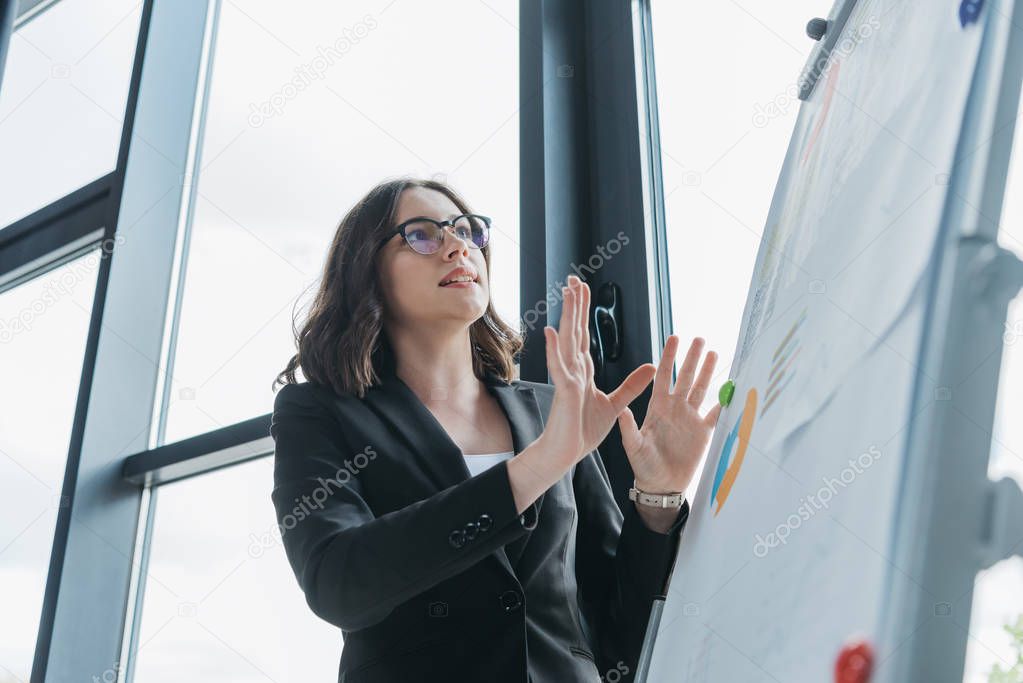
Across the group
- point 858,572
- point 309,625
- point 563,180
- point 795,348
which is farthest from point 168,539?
point 858,572

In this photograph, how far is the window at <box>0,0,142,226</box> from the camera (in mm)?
3037

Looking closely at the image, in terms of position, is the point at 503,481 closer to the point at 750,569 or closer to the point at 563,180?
the point at 750,569

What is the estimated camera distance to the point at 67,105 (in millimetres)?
3213

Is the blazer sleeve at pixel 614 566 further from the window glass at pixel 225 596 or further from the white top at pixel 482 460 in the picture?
the window glass at pixel 225 596

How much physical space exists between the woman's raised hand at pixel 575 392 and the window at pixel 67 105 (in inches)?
91.4

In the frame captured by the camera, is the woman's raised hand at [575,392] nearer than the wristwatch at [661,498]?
Yes

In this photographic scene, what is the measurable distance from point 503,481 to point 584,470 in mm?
328

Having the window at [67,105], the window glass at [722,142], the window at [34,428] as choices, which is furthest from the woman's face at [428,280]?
the window at [67,105]

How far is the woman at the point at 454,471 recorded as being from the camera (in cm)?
96

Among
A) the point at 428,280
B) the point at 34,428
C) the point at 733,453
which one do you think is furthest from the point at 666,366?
the point at 34,428

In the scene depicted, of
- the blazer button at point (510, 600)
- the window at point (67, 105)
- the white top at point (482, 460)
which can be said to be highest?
the window at point (67, 105)

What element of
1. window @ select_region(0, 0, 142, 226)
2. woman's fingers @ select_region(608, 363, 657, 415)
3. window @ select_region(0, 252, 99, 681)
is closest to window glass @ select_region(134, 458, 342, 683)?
window @ select_region(0, 252, 99, 681)

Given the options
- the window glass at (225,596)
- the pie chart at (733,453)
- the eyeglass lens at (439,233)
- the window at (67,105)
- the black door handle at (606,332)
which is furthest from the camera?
the window at (67,105)

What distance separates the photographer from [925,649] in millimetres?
341
